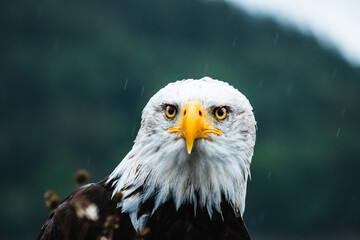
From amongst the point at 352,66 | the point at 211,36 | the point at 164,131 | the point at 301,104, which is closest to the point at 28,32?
the point at 211,36

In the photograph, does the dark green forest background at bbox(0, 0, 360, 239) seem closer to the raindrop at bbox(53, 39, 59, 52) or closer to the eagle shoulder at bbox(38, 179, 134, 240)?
the raindrop at bbox(53, 39, 59, 52)

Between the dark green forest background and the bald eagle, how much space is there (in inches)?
1162

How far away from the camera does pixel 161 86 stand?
3703 centimetres

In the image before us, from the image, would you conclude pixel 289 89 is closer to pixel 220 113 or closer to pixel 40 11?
pixel 40 11

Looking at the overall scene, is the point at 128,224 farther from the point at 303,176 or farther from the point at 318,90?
the point at 318,90

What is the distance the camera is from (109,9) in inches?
2053

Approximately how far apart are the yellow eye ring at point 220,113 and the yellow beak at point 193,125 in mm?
79

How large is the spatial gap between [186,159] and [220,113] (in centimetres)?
33

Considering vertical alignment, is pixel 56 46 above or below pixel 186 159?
above

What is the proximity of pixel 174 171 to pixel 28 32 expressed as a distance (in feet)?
168

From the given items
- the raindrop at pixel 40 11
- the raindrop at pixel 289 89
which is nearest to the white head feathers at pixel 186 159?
the raindrop at pixel 289 89

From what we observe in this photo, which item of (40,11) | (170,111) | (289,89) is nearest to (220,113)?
(170,111)

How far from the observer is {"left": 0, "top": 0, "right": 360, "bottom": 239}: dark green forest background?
36188 mm

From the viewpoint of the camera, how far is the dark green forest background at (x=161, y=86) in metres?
36.2
